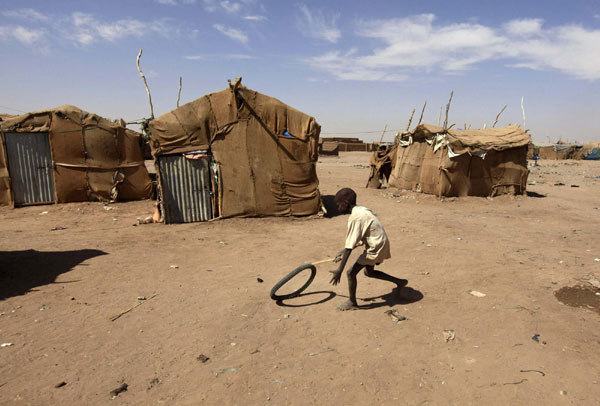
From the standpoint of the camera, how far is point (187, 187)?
32.7ft

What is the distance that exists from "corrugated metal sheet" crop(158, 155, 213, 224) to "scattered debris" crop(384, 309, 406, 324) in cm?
Result: 687

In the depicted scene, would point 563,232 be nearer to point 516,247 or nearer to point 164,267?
point 516,247

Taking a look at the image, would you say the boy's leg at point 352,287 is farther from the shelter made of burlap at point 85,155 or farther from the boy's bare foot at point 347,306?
the shelter made of burlap at point 85,155

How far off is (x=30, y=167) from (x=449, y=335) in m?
13.2

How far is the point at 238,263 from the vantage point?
6711mm

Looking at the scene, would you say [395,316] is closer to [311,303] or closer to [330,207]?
[311,303]

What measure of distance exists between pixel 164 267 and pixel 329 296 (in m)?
3.10

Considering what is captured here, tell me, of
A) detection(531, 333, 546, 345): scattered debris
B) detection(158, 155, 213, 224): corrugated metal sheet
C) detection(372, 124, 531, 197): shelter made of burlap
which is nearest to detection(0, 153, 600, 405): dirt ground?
detection(531, 333, 546, 345): scattered debris

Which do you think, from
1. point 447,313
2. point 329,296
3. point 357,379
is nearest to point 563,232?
point 447,313

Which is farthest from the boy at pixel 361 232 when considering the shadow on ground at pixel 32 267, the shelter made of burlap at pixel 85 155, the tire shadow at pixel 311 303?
the shelter made of burlap at pixel 85 155

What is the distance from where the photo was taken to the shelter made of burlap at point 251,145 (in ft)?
31.5

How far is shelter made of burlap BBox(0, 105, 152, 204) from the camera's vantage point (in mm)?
11578

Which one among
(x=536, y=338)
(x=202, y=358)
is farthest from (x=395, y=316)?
(x=202, y=358)

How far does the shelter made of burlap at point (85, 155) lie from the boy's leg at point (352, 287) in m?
10.8
